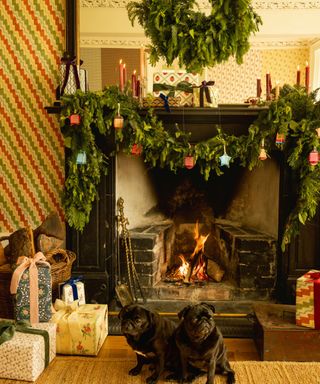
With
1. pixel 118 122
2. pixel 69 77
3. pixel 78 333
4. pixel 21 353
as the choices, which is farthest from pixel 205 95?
pixel 21 353

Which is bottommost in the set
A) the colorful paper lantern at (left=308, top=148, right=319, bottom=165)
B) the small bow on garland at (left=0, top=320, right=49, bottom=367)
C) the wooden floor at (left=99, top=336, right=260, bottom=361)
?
the wooden floor at (left=99, top=336, right=260, bottom=361)

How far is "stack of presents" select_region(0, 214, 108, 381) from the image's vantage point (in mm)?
2270

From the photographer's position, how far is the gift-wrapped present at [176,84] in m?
3.05

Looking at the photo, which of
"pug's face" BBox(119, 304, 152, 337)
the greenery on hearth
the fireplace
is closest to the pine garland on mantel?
the fireplace

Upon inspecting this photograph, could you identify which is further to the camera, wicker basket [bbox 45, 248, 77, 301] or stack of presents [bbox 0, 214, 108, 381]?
wicker basket [bbox 45, 248, 77, 301]

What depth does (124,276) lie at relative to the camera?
3.36 meters

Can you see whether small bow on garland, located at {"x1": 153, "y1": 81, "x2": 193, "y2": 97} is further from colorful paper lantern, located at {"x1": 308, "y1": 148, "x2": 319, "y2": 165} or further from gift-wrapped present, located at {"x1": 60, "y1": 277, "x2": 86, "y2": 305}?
gift-wrapped present, located at {"x1": 60, "y1": 277, "x2": 86, "y2": 305}

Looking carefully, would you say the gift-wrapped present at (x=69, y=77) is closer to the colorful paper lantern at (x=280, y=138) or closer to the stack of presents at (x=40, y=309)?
the stack of presents at (x=40, y=309)

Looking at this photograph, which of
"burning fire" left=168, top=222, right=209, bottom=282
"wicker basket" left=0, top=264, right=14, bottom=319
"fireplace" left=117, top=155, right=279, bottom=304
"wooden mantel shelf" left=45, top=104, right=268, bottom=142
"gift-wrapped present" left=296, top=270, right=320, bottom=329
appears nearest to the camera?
"gift-wrapped present" left=296, top=270, right=320, bottom=329

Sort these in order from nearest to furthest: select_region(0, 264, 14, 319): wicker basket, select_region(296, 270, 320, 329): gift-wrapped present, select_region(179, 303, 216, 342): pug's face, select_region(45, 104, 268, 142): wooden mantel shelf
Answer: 1. select_region(179, 303, 216, 342): pug's face
2. select_region(296, 270, 320, 329): gift-wrapped present
3. select_region(0, 264, 14, 319): wicker basket
4. select_region(45, 104, 268, 142): wooden mantel shelf

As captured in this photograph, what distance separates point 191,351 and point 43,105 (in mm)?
2086

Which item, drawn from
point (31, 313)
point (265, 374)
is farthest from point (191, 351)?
point (31, 313)

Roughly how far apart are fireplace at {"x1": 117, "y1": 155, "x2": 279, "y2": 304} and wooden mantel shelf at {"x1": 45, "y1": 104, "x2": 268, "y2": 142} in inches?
18.2

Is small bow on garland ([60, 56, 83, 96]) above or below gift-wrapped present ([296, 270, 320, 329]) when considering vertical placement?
above
